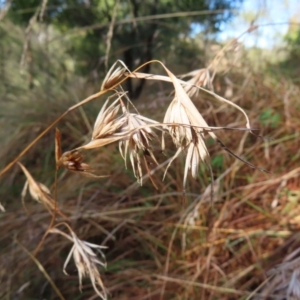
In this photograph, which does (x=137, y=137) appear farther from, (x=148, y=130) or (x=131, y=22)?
(x=131, y=22)

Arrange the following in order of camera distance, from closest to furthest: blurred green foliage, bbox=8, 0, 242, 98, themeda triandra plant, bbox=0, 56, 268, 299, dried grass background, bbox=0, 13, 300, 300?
1. themeda triandra plant, bbox=0, 56, 268, 299
2. dried grass background, bbox=0, 13, 300, 300
3. blurred green foliage, bbox=8, 0, 242, 98

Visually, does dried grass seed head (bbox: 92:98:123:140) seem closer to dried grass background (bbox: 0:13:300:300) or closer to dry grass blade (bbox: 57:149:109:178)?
dry grass blade (bbox: 57:149:109:178)

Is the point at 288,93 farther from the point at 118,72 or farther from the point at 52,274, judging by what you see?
the point at 118,72

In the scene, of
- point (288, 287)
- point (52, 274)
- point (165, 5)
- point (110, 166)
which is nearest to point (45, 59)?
point (165, 5)

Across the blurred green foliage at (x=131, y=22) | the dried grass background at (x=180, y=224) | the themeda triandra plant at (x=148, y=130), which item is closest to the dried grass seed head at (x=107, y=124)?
the themeda triandra plant at (x=148, y=130)

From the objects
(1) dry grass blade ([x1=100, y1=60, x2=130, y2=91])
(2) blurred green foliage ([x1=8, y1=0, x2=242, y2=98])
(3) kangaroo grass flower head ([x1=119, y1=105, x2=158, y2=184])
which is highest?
(2) blurred green foliage ([x1=8, y1=0, x2=242, y2=98])

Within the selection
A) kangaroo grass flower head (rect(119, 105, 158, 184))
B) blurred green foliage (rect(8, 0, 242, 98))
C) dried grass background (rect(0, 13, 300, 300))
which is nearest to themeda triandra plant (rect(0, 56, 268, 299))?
kangaroo grass flower head (rect(119, 105, 158, 184))

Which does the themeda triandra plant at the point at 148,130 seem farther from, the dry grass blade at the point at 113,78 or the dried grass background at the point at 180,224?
the dried grass background at the point at 180,224

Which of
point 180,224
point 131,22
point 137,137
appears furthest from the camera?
point 131,22

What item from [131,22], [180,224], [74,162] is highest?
[131,22]

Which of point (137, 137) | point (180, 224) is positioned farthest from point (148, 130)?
point (180, 224)
